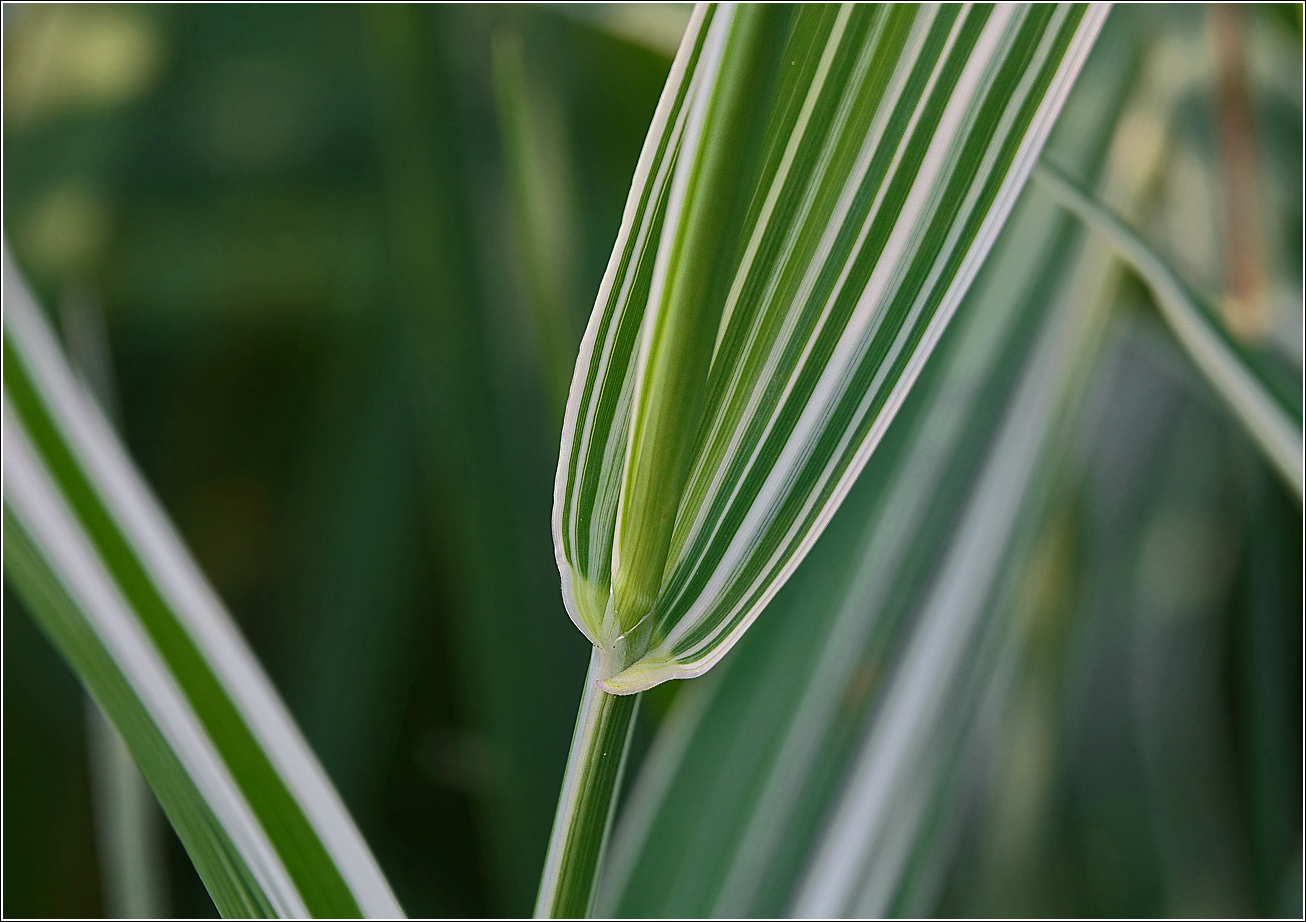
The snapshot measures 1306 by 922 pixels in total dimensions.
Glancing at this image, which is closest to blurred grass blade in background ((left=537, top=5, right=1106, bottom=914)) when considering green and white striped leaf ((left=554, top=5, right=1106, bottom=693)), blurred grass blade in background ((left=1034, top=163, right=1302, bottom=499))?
green and white striped leaf ((left=554, top=5, right=1106, bottom=693))

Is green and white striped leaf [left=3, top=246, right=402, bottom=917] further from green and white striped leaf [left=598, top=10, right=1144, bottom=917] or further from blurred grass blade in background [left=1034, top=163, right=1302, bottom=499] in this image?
blurred grass blade in background [left=1034, top=163, right=1302, bottom=499]

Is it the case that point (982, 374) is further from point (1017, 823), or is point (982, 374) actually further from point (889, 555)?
point (1017, 823)

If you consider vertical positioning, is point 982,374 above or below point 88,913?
above

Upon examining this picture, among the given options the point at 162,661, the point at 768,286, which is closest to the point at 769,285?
the point at 768,286

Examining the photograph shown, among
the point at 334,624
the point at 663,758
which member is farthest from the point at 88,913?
the point at 663,758

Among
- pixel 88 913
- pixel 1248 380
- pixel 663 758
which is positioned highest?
pixel 1248 380

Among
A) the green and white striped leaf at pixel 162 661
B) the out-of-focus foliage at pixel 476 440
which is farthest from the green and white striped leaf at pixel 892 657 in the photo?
the green and white striped leaf at pixel 162 661
